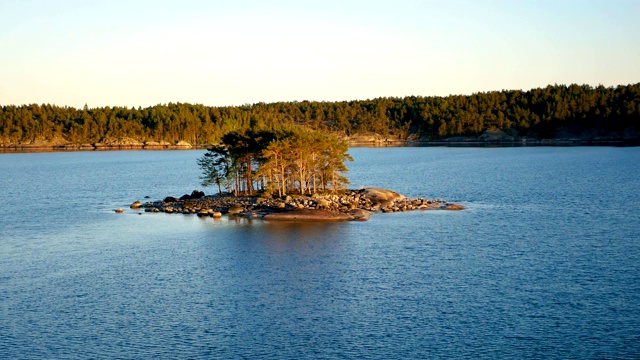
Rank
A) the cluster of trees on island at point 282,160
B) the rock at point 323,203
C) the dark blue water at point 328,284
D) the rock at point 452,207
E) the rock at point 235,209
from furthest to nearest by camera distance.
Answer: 1. the cluster of trees on island at point 282,160
2. the rock at point 452,207
3. the rock at point 235,209
4. the rock at point 323,203
5. the dark blue water at point 328,284

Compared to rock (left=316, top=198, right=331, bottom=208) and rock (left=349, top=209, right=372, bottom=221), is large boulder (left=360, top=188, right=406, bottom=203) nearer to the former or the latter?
rock (left=349, top=209, right=372, bottom=221)

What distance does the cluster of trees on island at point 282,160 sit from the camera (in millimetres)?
83750

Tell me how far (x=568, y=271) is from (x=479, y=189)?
189 ft

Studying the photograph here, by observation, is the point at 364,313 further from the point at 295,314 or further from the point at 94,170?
the point at 94,170

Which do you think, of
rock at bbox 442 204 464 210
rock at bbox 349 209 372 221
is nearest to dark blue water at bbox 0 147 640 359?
rock at bbox 349 209 372 221

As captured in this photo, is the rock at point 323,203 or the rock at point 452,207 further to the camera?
the rock at point 452,207

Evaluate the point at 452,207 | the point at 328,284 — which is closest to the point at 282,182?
the point at 452,207

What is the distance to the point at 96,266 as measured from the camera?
52.2 metres

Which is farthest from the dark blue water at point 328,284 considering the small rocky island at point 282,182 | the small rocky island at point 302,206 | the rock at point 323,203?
the rock at point 323,203

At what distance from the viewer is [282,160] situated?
8388 centimetres

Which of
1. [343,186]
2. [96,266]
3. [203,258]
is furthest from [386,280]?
[343,186]

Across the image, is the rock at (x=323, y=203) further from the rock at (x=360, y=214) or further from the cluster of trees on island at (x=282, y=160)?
the cluster of trees on island at (x=282, y=160)

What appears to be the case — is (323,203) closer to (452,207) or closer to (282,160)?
(282,160)

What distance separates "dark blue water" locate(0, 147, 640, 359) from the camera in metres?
34.9
